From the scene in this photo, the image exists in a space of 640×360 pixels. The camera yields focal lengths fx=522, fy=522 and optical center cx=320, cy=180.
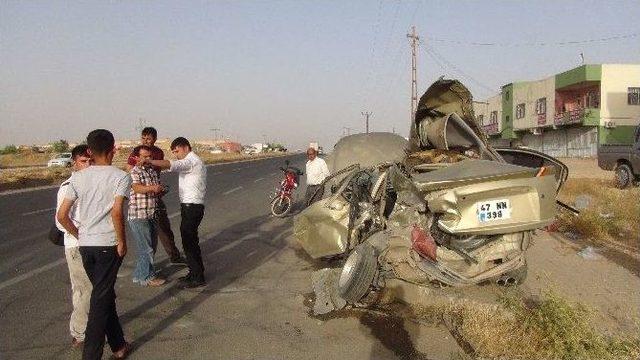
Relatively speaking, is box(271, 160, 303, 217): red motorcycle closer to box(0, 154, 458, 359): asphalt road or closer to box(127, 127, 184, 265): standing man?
box(0, 154, 458, 359): asphalt road

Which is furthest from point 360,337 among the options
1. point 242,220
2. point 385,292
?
point 242,220

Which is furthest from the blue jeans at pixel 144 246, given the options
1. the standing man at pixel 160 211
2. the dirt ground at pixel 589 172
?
the dirt ground at pixel 589 172

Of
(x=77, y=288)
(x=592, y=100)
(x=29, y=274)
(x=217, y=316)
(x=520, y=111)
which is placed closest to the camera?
(x=77, y=288)

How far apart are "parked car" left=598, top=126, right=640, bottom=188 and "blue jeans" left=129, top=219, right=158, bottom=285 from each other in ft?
Result: 48.2

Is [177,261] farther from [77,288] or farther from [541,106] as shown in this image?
[541,106]

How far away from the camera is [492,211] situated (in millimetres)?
4281

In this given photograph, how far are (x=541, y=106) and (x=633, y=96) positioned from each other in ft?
29.6

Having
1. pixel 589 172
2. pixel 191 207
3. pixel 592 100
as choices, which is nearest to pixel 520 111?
pixel 592 100

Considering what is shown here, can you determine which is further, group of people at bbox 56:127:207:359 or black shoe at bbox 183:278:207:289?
black shoe at bbox 183:278:207:289

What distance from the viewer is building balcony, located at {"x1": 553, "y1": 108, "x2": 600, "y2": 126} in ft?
130

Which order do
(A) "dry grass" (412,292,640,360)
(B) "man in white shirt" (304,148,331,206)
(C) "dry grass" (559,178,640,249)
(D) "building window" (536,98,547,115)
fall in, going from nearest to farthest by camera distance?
(A) "dry grass" (412,292,640,360), (C) "dry grass" (559,178,640,249), (B) "man in white shirt" (304,148,331,206), (D) "building window" (536,98,547,115)

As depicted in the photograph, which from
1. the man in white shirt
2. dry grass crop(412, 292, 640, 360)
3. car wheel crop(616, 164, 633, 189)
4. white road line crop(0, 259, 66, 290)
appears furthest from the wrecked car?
car wheel crop(616, 164, 633, 189)

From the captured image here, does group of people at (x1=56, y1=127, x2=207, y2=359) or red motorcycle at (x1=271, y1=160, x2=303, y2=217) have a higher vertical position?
group of people at (x1=56, y1=127, x2=207, y2=359)

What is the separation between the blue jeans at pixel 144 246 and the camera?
6.12m
